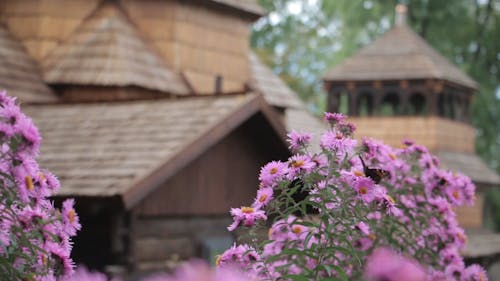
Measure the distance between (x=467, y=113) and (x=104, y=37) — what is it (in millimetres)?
17327

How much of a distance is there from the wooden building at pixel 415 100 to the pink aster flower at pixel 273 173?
2481 cm

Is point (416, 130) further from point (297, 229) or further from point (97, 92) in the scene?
point (297, 229)

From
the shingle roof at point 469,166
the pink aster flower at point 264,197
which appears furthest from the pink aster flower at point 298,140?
the shingle roof at point 469,166

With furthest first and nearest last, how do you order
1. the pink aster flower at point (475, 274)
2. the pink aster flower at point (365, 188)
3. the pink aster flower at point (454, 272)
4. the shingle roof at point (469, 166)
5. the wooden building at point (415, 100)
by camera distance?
the wooden building at point (415, 100), the shingle roof at point (469, 166), the pink aster flower at point (454, 272), the pink aster flower at point (475, 274), the pink aster flower at point (365, 188)

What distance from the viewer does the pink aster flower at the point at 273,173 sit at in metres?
4.50

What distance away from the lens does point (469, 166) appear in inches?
1181

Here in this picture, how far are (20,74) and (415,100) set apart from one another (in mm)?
17464

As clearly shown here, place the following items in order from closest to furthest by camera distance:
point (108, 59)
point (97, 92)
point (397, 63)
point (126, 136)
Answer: point (126, 136) → point (97, 92) → point (108, 59) → point (397, 63)

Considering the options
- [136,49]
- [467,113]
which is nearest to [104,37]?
[136,49]

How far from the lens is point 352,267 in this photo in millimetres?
5738

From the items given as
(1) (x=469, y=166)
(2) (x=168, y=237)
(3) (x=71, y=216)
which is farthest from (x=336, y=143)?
(1) (x=469, y=166)

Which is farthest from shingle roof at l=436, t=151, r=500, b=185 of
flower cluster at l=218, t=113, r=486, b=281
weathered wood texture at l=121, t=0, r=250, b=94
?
flower cluster at l=218, t=113, r=486, b=281

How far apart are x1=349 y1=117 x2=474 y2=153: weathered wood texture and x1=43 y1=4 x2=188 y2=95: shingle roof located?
1321cm

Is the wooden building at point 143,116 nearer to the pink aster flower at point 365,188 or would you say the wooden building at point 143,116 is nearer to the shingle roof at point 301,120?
the shingle roof at point 301,120
